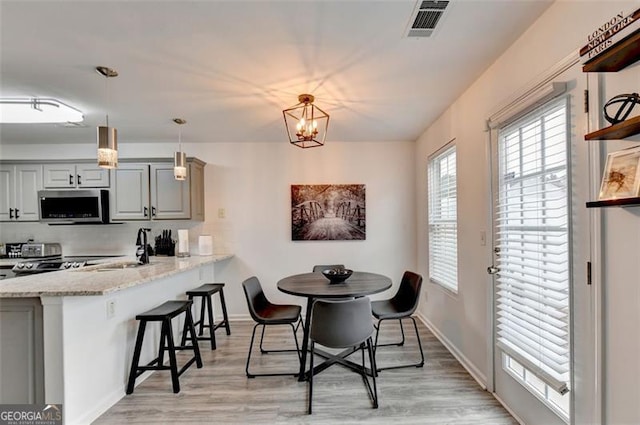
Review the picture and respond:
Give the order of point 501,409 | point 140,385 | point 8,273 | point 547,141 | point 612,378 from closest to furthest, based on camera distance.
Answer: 1. point 612,378
2. point 547,141
3. point 501,409
4. point 140,385
5. point 8,273

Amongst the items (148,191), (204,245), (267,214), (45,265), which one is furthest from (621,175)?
(45,265)

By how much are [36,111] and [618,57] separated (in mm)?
Answer: 4378

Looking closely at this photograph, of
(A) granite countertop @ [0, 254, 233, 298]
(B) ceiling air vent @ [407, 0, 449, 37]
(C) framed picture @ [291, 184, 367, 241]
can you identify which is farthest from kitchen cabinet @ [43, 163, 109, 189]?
(B) ceiling air vent @ [407, 0, 449, 37]

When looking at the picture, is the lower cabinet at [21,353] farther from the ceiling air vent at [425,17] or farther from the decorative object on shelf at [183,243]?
the ceiling air vent at [425,17]

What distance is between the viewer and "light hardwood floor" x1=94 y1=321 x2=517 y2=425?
2.08m

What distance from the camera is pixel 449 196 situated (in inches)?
130

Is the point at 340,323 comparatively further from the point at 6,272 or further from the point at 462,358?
the point at 6,272

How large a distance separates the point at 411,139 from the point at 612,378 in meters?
3.49

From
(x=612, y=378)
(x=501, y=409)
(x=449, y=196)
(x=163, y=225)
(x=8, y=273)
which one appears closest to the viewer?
(x=612, y=378)

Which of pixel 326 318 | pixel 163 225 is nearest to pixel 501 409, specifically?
pixel 326 318

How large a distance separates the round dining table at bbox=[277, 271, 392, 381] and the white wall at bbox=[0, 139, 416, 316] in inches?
52.1

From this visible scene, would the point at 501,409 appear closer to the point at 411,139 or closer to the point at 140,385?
the point at 140,385

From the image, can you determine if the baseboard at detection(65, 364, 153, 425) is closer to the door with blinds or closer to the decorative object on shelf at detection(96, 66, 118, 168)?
the decorative object on shelf at detection(96, 66, 118, 168)

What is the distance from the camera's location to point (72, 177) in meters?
A: 4.02
